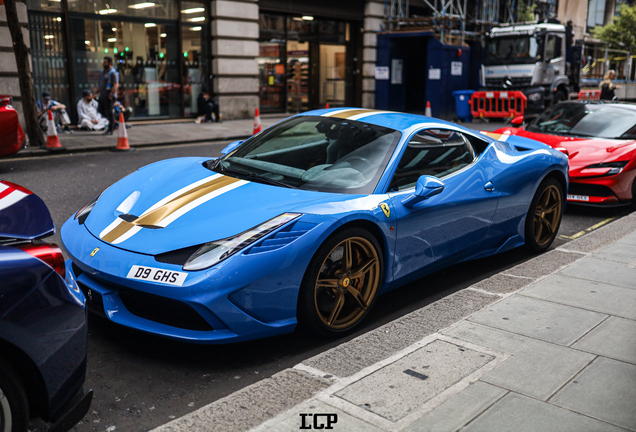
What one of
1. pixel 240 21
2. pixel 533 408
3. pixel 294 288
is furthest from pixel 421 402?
pixel 240 21

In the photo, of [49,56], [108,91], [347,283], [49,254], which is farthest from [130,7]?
[49,254]

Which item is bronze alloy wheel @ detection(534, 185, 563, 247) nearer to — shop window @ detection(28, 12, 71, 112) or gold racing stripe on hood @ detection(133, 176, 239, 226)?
gold racing stripe on hood @ detection(133, 176, 239, 226)

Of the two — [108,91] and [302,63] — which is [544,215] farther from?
[302,63]

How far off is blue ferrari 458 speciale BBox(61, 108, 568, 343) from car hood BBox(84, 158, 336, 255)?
0.01 metres

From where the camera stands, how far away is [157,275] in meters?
3.09

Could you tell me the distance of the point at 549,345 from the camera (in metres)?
3.34

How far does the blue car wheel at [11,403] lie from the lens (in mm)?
2064

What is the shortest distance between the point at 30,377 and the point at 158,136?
A: 1268 centimetres

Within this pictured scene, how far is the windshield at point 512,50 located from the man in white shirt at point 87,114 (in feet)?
41.3

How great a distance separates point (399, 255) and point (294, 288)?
943mm

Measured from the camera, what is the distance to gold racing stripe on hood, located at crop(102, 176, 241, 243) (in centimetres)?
346

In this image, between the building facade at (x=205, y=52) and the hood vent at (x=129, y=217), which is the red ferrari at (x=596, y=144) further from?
the building facade at (x=205, y=52)

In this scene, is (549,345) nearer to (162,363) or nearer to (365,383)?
(365,383)

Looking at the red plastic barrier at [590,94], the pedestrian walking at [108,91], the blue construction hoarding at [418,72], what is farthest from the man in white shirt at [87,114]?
the red plastic barrier at [590,94]
